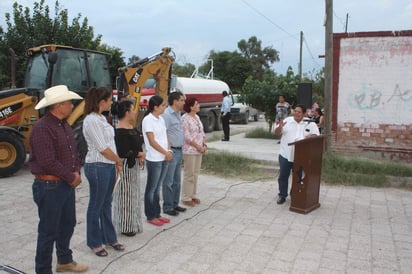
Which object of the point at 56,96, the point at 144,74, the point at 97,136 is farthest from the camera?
the point at 144,74

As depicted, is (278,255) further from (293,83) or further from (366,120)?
(293,83)

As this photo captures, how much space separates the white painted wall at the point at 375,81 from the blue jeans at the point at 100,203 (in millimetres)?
7382

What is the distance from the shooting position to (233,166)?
9.36m

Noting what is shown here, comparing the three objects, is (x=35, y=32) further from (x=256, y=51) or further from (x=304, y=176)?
(x=256, y=51)

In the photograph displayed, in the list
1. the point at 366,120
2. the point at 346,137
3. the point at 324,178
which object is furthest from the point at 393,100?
the point at 324,178

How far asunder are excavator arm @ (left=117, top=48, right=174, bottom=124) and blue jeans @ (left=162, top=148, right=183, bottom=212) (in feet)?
15.2

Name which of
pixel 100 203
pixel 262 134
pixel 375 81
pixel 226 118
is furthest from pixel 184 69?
pixel 100 203

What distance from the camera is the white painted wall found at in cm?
947

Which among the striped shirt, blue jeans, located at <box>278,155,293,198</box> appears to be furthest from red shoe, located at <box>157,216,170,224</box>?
blue jeans, located at <box>278,155,293,198</box>

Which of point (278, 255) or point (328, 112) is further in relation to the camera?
point (328, 112)

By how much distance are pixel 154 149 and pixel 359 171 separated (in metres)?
5.12

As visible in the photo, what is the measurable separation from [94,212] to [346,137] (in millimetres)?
7599

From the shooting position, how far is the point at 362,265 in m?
4.25

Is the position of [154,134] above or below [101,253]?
above
